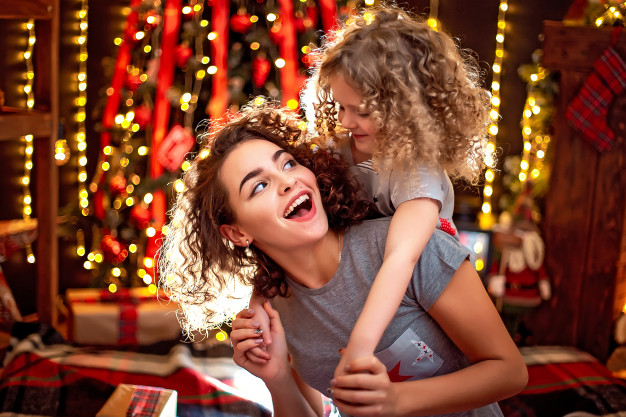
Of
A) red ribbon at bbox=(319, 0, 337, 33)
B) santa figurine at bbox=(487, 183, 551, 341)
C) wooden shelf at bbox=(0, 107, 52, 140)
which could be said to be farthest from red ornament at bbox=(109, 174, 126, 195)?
santa figurine at bbox=(487, 183, 551, 341)

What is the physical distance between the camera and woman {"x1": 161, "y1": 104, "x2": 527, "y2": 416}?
5.04 ft

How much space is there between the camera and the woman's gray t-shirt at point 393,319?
1.57 m

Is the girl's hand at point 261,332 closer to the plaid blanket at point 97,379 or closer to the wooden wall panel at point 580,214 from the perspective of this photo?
the plaid blanket at point 97,379

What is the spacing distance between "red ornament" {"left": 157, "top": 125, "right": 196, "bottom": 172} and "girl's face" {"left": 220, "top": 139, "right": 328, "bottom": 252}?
74.6 inches

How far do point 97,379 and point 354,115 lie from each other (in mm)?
1403

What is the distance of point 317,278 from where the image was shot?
65.2 inches

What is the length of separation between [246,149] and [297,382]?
59 cm

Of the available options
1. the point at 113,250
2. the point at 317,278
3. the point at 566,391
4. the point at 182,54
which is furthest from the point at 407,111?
the point at 113,250

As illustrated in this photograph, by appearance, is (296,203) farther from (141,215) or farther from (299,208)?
(141,215)

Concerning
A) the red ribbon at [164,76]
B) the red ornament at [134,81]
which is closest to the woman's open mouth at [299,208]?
the red ribbon at [164,76]

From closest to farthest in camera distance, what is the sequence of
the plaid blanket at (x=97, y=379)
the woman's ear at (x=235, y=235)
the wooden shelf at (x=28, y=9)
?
1. the woman's ear at (x=235, y=235)
2. the plaid blanket at (x=97, y=379)
3. the wooden shelf at (x=28, y=9)

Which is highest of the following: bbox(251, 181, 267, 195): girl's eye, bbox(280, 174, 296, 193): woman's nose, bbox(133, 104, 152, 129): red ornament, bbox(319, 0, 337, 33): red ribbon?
bbox(319, 0, 337, 33): red ribbon

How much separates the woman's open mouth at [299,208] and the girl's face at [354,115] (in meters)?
0.24

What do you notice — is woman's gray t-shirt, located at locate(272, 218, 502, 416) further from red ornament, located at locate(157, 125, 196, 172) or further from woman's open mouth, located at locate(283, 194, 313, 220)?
red ornament, located at locate(157, 125, 196, 172)
